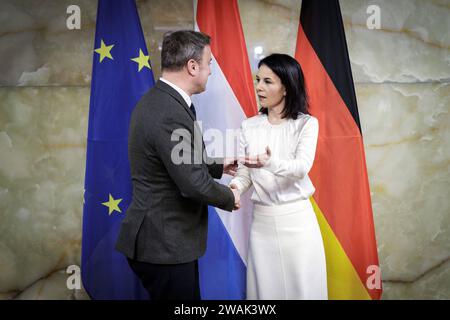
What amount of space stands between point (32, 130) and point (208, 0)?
141cm

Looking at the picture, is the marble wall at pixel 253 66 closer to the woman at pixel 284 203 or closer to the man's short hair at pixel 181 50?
the woman at pixel 284 203

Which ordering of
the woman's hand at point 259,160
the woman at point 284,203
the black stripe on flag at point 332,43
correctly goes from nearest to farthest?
the woman's hand at point 259,160 < the woman at point 284,203 < the black stripe on flag at point 332,43

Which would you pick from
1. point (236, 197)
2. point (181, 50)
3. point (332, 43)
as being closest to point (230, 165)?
point (236, 197)

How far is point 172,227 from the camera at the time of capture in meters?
1.30

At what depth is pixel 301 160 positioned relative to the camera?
154cm

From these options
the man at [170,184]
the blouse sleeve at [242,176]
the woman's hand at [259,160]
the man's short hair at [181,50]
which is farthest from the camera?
the blouse sleeve at [242,176]

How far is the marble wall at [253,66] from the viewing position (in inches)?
86.6

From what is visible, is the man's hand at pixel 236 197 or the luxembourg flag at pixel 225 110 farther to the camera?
the luxembourg flag at pixel 225 110

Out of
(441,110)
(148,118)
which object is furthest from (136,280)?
(441,110)

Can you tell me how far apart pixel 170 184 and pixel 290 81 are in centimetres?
79

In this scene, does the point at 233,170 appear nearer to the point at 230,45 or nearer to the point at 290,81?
the point at 290,81

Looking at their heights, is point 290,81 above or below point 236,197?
above

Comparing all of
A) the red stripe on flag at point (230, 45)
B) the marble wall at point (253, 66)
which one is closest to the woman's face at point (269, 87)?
the red stripe on flag at point (230, 45)

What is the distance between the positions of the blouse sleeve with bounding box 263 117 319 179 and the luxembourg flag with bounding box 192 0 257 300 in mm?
457
